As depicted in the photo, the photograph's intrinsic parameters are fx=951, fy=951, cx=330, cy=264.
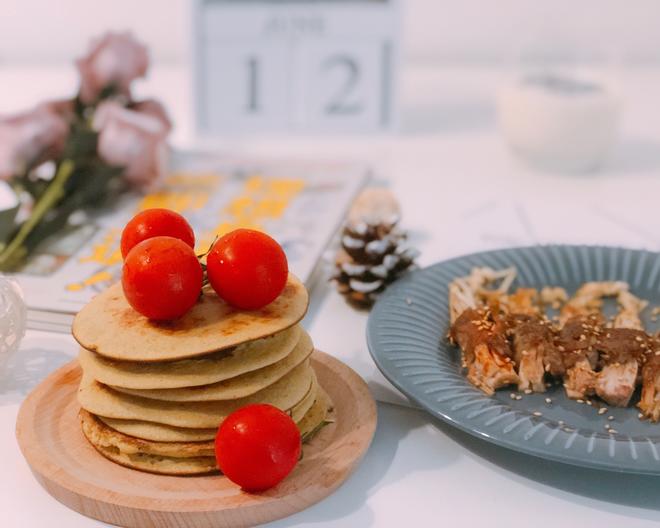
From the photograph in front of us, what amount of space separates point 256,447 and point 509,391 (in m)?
0.27

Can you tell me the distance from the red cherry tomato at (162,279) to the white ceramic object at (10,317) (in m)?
0.20

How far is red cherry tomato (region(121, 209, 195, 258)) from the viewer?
804 millimetres

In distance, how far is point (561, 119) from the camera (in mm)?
1462

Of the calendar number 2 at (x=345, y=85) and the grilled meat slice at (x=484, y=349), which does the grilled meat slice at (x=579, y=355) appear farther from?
the calendar number 2 at (x=345, y=85)

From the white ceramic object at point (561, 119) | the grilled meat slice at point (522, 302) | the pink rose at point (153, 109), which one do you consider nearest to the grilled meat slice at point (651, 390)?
the grilled meat slice at point (522, 302)

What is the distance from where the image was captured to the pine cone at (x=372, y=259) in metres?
1.03

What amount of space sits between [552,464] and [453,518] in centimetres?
10

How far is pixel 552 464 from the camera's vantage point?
0.76 metres

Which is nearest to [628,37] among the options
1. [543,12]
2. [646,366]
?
[543,12]

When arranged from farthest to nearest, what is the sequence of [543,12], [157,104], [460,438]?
[543,12] → [157,104] → [460,438]

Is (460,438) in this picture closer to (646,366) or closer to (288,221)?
(646,366)

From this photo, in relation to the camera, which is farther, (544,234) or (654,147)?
(654,147)

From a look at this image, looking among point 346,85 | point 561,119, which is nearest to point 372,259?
point 561,119

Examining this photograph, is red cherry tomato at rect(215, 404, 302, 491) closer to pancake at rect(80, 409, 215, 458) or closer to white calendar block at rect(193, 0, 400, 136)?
pancake at rect(80, 409, 215, 458)
